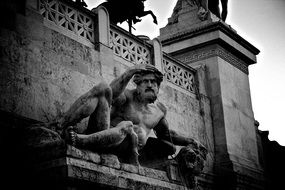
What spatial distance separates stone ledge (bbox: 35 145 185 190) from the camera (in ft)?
23.2

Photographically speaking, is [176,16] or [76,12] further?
[176,16]

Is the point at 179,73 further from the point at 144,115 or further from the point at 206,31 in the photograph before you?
the point at 144,115

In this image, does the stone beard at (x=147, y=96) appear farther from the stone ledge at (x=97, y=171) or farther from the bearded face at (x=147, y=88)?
the stone ledge at (x=97, y=171)

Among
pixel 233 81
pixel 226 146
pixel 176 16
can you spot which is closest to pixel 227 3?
pixel 176 16

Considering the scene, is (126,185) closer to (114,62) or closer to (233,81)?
(114,62)

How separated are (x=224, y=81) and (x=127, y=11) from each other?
6006 millimetres

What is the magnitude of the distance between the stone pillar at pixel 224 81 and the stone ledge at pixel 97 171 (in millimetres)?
4753

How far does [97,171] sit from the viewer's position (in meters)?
7.41

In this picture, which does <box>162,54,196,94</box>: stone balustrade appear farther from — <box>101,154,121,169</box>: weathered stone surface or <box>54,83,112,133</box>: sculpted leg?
<box>101,154,121,169</box>: weathered stone surface

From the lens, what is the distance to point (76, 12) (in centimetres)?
1044

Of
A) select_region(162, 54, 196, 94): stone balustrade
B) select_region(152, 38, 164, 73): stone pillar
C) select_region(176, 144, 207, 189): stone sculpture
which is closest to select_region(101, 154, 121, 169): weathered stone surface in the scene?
select_region(176, 144, 207, 189): stone sculpture

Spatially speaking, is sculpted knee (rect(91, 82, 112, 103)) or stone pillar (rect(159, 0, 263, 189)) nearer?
sculpted knee (rect(91, 82, 112, 103))

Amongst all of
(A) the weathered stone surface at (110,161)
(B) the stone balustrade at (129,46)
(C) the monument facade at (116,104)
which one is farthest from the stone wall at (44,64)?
(A) the weathered stone surface at (110,161)

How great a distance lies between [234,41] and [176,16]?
1.63m
